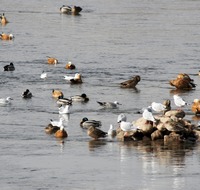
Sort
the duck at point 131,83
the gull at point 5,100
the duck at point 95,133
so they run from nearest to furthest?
1. the duck at point 95,133
2. the gull at point 5,100
3. the duck at point 131,83

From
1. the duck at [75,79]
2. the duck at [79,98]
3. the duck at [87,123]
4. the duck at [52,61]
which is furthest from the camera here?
the duck at [52,61]

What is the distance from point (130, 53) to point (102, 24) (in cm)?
1369

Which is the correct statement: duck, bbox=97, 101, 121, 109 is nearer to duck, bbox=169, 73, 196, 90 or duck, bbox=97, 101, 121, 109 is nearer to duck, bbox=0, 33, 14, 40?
duck, bbox=169, 73, 196, 90

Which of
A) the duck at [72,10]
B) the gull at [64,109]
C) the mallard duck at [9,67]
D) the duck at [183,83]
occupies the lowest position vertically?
the gull at [64,109]

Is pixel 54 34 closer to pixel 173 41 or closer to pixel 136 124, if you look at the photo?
pixel 173 41

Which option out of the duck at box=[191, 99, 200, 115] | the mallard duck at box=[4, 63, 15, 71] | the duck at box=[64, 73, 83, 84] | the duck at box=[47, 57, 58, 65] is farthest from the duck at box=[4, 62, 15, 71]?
the duck at box=[191, 99, 200, 115]

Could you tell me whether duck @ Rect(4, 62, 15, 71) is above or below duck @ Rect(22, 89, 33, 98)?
above

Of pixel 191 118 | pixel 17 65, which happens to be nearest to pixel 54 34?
pixel 17 65

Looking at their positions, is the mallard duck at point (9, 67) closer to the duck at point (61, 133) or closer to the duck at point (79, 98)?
the duck at point (79, 98)

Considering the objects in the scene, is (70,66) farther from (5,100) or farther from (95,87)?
(5,100)

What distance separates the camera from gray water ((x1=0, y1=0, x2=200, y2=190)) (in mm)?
Result: 23812

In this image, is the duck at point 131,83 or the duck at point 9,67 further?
the duck at point 9,67

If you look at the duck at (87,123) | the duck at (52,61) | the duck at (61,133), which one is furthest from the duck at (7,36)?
the duck at (61,133)

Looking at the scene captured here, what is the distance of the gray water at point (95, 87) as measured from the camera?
23.8 meters
